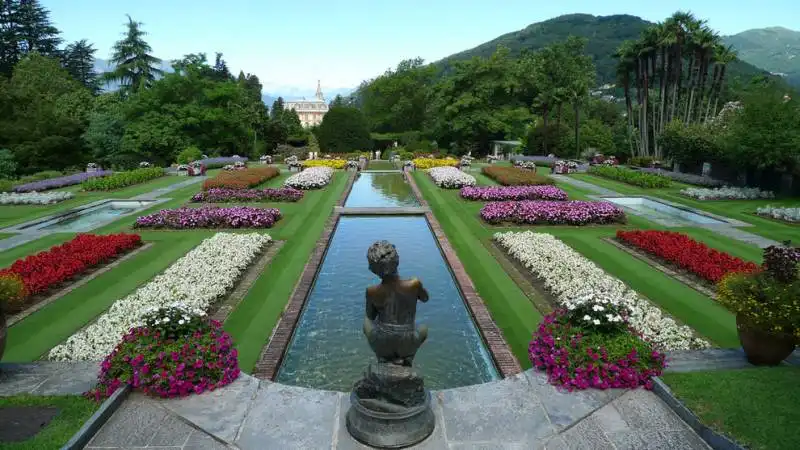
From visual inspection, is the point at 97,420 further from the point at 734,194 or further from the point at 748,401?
the point at 734,194

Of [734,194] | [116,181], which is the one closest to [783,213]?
[734,194]

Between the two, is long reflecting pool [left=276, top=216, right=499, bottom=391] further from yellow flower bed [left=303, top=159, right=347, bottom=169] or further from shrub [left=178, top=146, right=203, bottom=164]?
shrub [left=178, top=146, right=203, bottom=164]

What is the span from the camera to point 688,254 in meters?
13.5

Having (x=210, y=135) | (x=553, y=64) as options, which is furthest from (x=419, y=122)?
(x=210, y=135)

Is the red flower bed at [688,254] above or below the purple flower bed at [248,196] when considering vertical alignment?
below

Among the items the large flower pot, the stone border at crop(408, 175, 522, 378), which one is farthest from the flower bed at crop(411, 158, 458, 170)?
the large flower pot

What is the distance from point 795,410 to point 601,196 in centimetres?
2146

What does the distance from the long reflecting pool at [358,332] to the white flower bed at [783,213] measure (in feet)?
47.5

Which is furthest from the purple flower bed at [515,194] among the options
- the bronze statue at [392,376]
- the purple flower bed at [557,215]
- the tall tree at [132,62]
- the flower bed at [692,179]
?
the tall tree at [132,62]

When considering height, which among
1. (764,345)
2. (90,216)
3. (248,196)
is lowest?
(90,216)

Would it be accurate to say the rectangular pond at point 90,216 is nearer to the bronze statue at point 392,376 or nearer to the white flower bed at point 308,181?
the white flower bed at point 308,181

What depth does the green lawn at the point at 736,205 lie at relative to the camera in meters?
17.9

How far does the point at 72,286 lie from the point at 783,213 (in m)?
24.3

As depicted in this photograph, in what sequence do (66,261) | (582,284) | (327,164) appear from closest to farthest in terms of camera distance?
(582,284), (66,261), (327,164)
